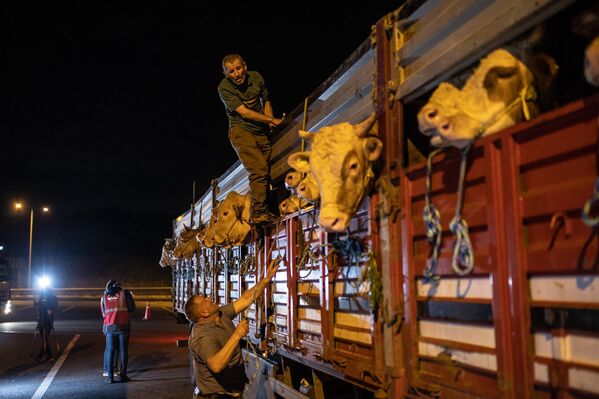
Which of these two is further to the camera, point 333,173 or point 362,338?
point 362,338

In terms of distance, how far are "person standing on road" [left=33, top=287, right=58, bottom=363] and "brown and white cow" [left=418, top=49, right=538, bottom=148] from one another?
13136mm

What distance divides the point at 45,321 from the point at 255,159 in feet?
31.8

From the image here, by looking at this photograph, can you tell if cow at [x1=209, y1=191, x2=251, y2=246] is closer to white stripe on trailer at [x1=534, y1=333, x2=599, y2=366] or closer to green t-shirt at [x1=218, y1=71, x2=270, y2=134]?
green t-shirt at [x1=218, y1=71, x2=270, y2=134]

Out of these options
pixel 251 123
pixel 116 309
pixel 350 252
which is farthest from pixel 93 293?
pixel 350 252

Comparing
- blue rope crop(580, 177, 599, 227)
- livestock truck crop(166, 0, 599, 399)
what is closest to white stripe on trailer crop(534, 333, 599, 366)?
livestock truck crop(166, 0, 599, 399)

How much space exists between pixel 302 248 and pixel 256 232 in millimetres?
1905

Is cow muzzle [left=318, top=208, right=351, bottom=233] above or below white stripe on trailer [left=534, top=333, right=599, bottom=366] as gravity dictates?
above

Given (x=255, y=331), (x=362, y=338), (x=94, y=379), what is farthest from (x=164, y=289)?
(x=362, y=338)

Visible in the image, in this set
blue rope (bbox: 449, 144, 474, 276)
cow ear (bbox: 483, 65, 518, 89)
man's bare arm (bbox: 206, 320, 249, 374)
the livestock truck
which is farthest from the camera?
man's bare arm (bbox: 206, 320, 249, 374)

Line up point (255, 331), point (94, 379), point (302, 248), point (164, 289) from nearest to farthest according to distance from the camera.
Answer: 1. point (302, 248)
2. point (255, 331)
3. point (94, 379)
4. point (164, 289)

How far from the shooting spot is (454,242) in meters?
3.07

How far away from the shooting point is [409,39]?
12.4ft

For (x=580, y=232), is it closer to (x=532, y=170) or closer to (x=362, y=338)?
(x=532, y=170)

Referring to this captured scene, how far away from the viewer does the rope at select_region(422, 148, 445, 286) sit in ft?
10.4
